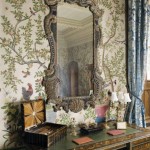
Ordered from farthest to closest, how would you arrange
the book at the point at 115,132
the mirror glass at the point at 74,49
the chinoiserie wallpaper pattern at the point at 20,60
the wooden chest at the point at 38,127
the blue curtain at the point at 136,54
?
1. the blue curtain at the point at 136,54
2. the mirror glass at the point at 74,49
3. the book at the point at 115,132
4. the chinoiserie wallpaper pattern at the point at 20,60
5. the wooden chest at the point at 38,127

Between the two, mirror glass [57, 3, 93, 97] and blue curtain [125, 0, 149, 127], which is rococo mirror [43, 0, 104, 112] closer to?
mirror glass [57, 3, 93, 97]

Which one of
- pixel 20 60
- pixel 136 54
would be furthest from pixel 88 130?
pixel 136 54

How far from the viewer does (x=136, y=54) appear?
2.63 meters

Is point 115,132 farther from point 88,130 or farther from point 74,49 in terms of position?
point 74,49

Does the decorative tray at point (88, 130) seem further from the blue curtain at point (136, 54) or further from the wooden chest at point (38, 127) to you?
the blue curtain at point (136, 54)

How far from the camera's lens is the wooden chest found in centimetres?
171

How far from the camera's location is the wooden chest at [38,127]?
1.71 metres

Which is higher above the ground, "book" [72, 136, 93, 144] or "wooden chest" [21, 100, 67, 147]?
"wooden chest" [21, 100, 67, 147]

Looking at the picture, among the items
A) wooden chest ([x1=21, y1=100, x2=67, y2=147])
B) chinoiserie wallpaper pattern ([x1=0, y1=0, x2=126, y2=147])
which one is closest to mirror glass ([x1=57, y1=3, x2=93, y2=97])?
chinoiserie wallpaper pattern ([x1=0, y1=0, x2=126, y2=147])

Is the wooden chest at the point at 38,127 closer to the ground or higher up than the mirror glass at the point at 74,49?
closer to the ground

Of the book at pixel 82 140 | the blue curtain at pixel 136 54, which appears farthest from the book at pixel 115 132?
the blue curtain at pixel 136 54

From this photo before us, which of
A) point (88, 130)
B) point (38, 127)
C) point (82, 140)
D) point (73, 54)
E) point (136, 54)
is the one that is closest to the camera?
point (82, 140)

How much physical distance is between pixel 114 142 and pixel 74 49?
37.5 inches

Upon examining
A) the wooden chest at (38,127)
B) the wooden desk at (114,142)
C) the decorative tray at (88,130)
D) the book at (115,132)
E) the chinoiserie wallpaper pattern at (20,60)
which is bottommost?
the wooden desk at (114,142)
